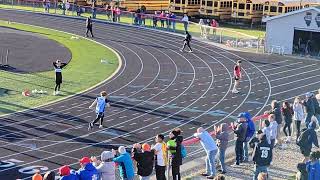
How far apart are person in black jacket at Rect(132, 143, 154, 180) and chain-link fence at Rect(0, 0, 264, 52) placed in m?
27.8

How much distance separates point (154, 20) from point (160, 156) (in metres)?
35.2

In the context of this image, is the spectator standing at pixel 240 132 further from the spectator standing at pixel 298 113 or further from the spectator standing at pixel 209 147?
the spectator standing at pixel 298 113

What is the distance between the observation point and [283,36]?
4122 centimetres

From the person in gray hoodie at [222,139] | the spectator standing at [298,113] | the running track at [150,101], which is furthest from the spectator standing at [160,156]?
the spectator standing at [298,113]

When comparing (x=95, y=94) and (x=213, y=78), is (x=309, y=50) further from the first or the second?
(x=95, y=94)

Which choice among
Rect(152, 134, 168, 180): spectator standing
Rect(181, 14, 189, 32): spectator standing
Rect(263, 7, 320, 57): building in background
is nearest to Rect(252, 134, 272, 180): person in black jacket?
Rect(152, 134, 168, 180): spectator standing

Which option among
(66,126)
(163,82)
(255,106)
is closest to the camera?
(66,126)

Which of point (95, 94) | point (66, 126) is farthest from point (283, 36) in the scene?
point (66, 126)

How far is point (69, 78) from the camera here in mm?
31203

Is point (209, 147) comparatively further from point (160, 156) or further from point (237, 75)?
point (237, 75)

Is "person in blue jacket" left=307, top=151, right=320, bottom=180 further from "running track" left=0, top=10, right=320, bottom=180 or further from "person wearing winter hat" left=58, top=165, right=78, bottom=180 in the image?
"person wearing winter hat" left=58, top=165, right=78, bottom=180

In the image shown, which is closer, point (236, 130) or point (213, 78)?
point (236, 130)

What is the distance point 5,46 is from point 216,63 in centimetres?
1307

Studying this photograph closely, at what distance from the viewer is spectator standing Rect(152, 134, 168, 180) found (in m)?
15.1
